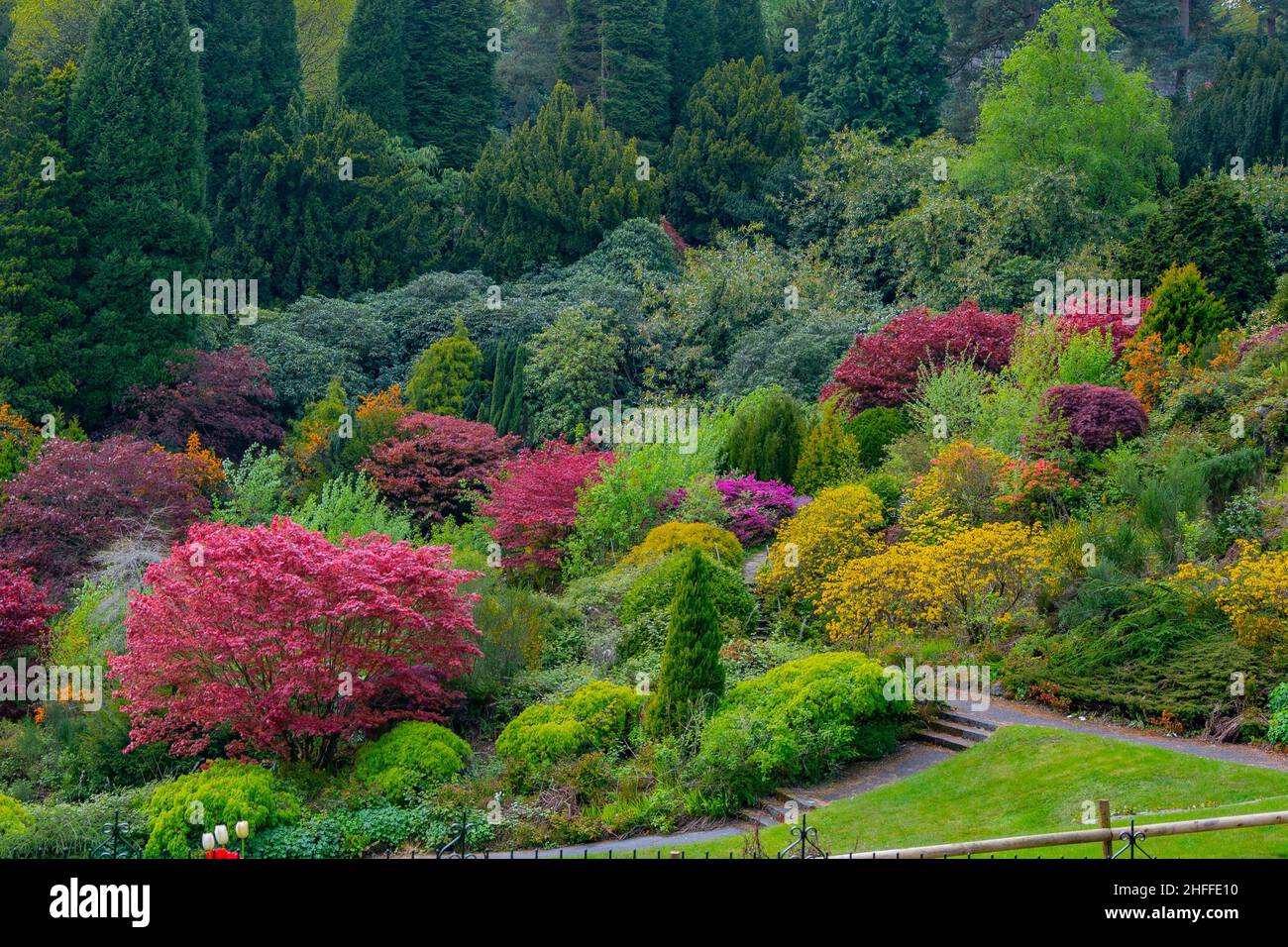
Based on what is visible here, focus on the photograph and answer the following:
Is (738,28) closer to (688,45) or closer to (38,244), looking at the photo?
(688,45)

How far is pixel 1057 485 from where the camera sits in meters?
22.8

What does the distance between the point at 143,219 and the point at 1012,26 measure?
105 ft

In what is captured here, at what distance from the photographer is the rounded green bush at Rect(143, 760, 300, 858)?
16047 mm

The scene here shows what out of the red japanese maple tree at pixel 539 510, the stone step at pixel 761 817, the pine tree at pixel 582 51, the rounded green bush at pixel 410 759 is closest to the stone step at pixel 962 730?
the stone step at pixel 761 817

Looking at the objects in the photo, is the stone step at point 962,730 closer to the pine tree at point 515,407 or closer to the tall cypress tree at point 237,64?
the pine tree at point 515,407


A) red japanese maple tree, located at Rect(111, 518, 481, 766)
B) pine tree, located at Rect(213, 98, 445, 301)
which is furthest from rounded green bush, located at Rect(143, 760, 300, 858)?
pine tree, located at Rect(213, 98, 445, 301)

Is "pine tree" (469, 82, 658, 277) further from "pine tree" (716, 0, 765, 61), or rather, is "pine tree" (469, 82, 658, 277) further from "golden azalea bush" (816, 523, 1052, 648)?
"golden azalea bush" (816, 523, 1052, 648)

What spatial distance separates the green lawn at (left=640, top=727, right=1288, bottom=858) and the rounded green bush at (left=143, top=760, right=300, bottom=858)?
4722 mm

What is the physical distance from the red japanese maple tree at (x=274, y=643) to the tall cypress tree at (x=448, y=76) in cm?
3266

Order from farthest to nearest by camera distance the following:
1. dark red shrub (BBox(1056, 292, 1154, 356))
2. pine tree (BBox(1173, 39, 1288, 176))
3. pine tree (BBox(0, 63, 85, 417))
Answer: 1. pine tree (BBox(1173, 39, 1288, 176))
2. pine tree (BBox(0, 63, 85, 417))
3. dark red shrub (BBox(1056, 292, 1154, 356))

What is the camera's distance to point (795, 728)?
693 inches

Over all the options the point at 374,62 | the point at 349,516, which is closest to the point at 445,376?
the point at 349,516

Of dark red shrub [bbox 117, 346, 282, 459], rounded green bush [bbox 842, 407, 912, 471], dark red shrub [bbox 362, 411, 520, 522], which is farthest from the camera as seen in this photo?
dark red shrub [bbox 117, 346, 282, 459]

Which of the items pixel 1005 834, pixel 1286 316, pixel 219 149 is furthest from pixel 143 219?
pixel 1005 834
